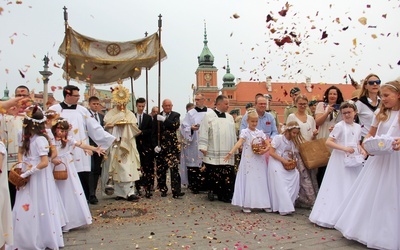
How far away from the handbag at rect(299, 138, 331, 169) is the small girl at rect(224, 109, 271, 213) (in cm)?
73

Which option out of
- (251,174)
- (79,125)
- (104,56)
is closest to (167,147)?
(79,125)

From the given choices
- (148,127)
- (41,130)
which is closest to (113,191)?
(148,127)

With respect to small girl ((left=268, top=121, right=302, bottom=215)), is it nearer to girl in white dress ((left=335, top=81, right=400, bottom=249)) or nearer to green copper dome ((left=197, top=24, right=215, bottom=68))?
girl in white dress ((left=335, top=81, right=400, bottom=249))

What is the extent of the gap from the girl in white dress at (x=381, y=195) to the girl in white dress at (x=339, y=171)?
0.82m

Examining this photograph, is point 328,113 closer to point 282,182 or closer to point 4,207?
point 282,182

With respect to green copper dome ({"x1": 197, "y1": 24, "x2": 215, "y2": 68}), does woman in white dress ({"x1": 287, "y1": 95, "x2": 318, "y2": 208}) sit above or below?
below

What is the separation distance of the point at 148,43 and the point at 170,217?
16.9ft

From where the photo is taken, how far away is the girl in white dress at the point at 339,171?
5.69 meters

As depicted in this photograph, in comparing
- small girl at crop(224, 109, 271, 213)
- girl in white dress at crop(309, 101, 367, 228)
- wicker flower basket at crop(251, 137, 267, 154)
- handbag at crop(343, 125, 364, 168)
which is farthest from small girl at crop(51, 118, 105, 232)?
handbag at crop(343, 125, 364, 168)

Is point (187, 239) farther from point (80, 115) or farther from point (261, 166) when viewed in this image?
point (80, 115)

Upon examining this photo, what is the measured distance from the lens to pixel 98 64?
9836 millimetres

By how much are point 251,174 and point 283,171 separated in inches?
23.7

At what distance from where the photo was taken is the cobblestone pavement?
4805mm

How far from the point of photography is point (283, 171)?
272 inches
